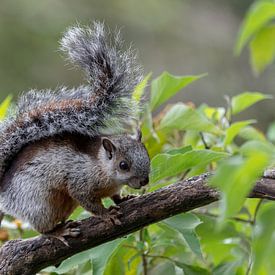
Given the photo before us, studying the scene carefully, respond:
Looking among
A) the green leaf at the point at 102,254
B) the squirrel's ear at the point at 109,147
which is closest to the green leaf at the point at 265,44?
the green leaf at the point at 102,254

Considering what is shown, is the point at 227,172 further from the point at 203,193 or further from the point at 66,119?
the point at 66,119

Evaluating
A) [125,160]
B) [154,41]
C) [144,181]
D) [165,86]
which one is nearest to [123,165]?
[125,160]

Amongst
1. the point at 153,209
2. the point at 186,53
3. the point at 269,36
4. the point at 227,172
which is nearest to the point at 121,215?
the point at 153,209

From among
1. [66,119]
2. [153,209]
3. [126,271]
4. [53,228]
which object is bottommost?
[126,271]

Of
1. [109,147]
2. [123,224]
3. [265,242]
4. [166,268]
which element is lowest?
[166,268]

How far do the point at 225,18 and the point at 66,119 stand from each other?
663cm

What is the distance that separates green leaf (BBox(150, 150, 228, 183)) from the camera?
57.9 inches

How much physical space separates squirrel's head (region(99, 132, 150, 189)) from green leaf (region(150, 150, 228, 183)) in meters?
0.16

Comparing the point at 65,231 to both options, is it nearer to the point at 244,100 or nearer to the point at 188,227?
the point at 188,227

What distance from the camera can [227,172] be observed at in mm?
670

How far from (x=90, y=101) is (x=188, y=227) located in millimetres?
489

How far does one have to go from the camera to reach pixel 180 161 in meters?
1.49

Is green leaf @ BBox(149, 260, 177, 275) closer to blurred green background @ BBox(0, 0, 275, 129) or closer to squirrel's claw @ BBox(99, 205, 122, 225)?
squirrel's claw @ BBox(99, 205, 122, 225)

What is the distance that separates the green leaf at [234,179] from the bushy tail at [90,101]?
110 centimetres
